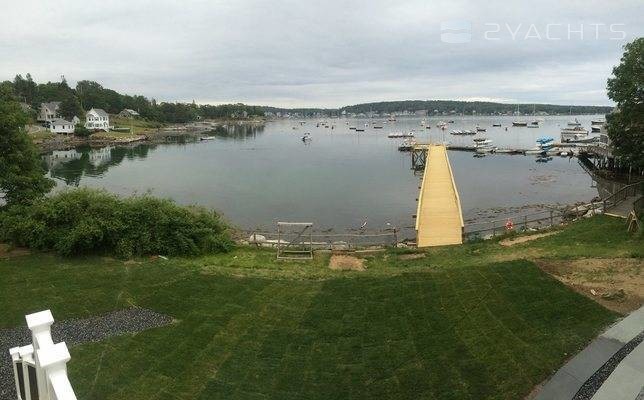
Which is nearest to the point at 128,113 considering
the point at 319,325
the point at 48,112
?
the point at 48,112

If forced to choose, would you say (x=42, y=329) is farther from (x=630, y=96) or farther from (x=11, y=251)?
(x=630, y=96)

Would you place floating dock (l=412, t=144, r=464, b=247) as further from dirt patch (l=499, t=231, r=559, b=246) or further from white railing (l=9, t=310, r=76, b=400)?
white railing (l=9, t=310, r=76, b=400)

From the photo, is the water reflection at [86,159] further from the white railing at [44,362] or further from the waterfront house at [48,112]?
the white railing at [44,362]

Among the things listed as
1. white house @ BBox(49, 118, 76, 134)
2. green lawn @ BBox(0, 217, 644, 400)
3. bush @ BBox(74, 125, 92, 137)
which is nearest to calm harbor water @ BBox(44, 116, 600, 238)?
green lawn @ BBox(0, 217, 644, 400)

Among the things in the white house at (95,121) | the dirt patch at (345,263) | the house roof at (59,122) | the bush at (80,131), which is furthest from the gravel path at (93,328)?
the white house at (95,121)

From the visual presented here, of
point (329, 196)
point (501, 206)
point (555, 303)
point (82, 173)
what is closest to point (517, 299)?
point (555, 303)

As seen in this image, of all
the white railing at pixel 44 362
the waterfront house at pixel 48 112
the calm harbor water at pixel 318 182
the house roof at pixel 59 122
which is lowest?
the calm harbor water at pixel 318 182

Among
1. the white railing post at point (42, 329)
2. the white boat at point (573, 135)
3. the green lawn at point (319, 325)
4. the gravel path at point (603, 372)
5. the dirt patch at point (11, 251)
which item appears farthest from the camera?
the white boat at point (573, 135)

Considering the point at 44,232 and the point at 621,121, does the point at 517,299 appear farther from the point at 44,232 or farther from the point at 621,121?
the point at 621,121
